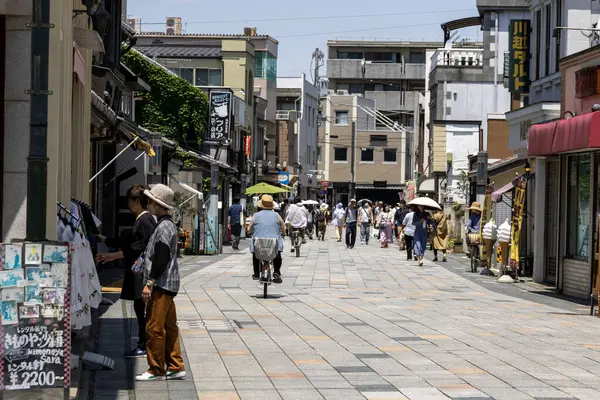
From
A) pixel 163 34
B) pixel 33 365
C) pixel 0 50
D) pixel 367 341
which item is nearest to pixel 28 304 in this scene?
pixel 33 365

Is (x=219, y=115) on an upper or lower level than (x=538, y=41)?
lower

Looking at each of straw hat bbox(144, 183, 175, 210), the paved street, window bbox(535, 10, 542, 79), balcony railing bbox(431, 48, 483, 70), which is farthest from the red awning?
balcony railing bbox(431, 48, 483, 70)

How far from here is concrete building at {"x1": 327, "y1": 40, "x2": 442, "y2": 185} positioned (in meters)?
105

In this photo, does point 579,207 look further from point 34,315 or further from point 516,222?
point 34,315

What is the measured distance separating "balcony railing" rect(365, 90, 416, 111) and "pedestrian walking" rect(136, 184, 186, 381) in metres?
97.0

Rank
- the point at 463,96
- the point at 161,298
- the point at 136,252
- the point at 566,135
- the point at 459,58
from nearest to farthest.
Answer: the point at 161,298 < the point at 136,252 < the point at 566,135 < the point at 463,96 < the point at 459,58

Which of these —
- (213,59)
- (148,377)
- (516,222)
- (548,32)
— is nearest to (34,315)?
(148,377)

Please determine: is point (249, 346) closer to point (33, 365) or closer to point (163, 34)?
point (33, 365)

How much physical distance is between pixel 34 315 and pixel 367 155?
94013 mm

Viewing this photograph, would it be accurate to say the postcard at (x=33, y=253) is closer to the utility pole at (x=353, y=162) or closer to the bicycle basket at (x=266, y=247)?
the bicycle basket at (x=266, y=247)

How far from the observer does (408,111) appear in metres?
107

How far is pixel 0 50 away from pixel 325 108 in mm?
91829

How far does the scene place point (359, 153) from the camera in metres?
101

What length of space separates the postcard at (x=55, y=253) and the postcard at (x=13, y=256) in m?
0.17
